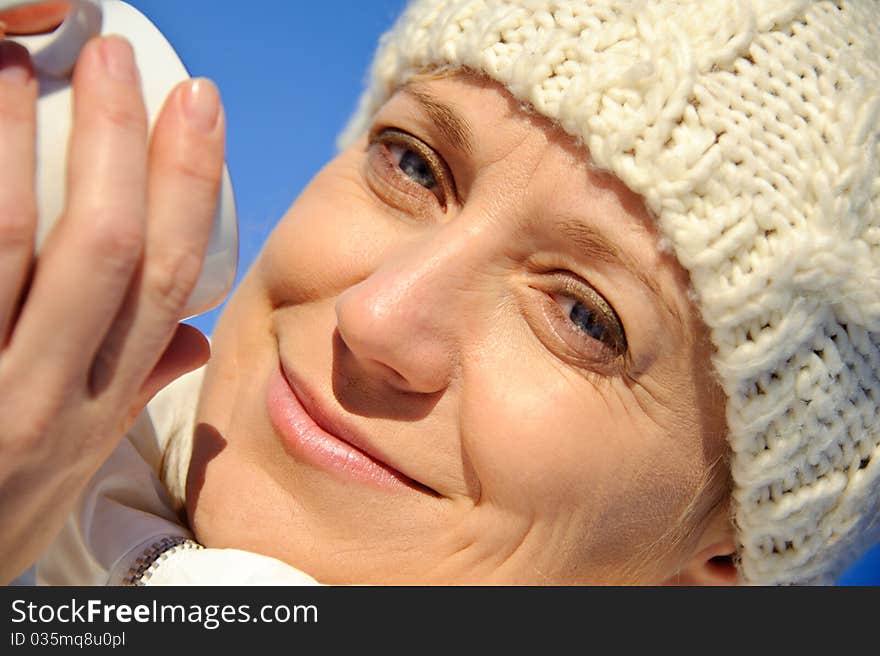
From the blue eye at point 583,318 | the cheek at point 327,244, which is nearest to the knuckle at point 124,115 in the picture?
the cheek at point 327,244

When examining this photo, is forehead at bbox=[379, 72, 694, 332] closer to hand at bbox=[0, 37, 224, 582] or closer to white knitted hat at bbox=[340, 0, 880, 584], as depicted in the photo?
white knitted hat at bbox=[340, 0, 880, 584]

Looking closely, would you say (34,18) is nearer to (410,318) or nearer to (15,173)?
(15,173)

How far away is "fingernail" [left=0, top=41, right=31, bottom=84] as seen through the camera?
→ 0.59 m

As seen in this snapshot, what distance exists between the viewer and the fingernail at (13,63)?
0.59 meters

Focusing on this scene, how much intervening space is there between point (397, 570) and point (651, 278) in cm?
38

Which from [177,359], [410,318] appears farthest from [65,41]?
[410,318]

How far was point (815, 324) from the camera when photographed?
878 millimetres

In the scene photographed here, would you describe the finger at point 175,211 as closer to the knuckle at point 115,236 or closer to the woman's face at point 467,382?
the knuckle at point 115,236

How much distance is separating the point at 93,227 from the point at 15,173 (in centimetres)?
6

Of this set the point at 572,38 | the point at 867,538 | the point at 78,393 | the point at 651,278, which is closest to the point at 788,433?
the point at 651,278

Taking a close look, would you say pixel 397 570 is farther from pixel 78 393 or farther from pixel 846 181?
pixel 846 181

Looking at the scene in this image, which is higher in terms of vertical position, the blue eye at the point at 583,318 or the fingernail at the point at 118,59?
the fingernail at the point at 118,59

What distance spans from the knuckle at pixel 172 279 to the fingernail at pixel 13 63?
0.50 feet

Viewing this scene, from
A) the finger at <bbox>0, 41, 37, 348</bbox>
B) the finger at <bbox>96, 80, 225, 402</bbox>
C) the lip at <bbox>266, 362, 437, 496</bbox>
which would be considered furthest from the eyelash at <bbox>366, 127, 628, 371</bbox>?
the finger at <bbox>0, 41, 37, 348</bbox>
